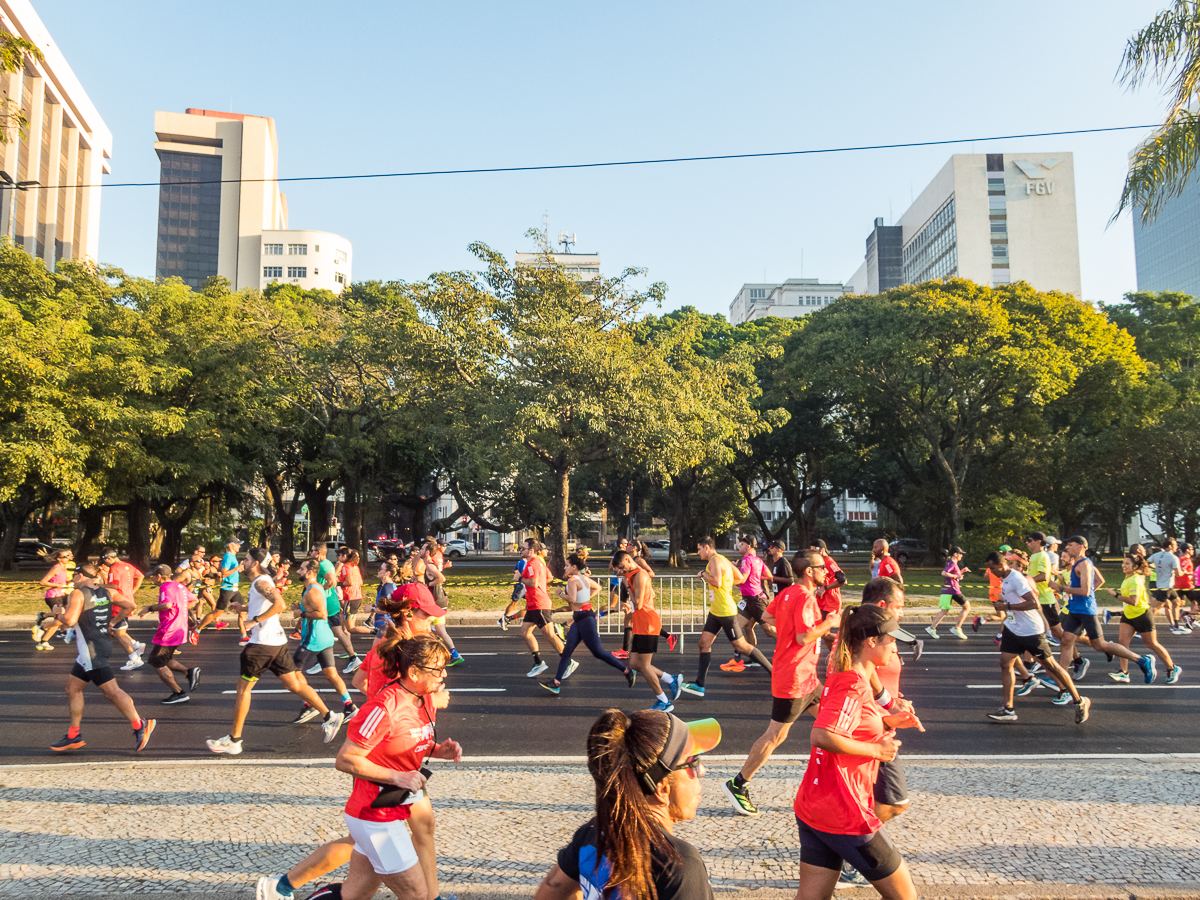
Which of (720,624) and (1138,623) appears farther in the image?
(1138,623)

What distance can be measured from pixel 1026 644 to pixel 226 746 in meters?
7.48

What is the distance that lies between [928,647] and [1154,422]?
2496cm

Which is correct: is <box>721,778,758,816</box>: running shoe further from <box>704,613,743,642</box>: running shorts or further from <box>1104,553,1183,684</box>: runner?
<box>1104,553,1183,684</box>: runner

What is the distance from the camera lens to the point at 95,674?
22.9ft

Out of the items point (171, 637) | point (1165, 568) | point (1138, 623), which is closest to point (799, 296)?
point (1165, 568)

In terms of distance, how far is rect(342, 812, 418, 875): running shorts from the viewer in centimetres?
327

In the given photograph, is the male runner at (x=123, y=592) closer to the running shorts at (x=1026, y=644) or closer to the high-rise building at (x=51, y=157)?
the running shorts at (x=1026, y=644)

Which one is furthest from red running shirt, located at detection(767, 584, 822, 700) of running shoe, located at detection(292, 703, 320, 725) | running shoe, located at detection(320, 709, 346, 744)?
running shoe, located at detection(292, 703, 320, 725)

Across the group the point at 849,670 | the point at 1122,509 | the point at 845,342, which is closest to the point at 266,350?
the point at 845,342

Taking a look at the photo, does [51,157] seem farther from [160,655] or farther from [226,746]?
[226,746]

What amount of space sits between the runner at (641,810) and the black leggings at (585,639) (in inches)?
284

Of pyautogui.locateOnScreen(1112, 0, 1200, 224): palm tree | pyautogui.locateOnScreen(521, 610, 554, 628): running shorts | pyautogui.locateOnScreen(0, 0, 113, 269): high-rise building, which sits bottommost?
pyautogui.locateOnScreen(521, 610, 554, 628): running shorts

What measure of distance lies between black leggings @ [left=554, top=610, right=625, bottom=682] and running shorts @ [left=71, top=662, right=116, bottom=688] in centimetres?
461

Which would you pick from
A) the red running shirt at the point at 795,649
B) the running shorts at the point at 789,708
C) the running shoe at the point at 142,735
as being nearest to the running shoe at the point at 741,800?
the running shorts at the point at 789,708
